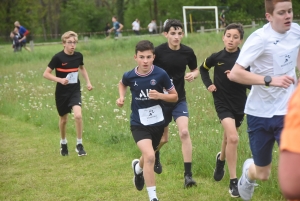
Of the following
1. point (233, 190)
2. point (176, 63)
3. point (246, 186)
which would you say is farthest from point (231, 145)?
point (176, 63)

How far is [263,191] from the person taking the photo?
6.68 metres

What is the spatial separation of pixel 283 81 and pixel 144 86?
84.8 inches

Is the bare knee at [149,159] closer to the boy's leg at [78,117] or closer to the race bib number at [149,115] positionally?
the race bib number at [149,115]

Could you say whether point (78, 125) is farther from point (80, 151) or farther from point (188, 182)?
point (188, 182)

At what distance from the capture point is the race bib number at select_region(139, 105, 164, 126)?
658cm

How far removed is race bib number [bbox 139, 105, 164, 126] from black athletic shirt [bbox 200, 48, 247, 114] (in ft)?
2.83

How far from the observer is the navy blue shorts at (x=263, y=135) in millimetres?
5375

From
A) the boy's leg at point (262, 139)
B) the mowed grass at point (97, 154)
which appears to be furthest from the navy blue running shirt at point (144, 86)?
the boy's leg at point (262, 139)

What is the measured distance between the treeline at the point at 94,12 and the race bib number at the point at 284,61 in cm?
5733

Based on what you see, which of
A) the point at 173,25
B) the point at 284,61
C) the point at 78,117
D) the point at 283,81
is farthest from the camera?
the point at 78,117


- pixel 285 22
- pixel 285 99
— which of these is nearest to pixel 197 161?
pixel 285 99

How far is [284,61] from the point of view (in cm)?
530

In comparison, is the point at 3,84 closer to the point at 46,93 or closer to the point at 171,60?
the point at 46,93

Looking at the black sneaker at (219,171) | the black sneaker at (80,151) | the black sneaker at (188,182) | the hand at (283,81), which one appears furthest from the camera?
the black sneaker at (80,151)
